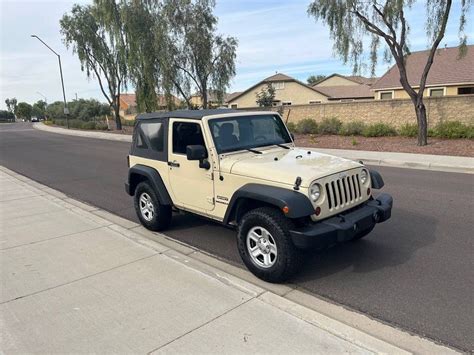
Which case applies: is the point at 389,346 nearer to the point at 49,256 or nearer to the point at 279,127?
the point at 279,127

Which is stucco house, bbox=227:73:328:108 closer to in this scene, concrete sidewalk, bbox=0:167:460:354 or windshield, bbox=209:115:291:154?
windshield, bbox=209:115:291:154

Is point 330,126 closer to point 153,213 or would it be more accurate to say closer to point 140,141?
point 140,141

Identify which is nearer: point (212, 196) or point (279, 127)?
point (212, 196)

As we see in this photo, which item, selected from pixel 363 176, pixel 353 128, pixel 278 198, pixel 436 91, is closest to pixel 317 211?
pixel 278 198

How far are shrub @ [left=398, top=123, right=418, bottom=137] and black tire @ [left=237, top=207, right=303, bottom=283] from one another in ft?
56.0

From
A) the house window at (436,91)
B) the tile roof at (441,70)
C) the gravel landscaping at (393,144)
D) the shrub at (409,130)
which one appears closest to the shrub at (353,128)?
the gravel landscaping at (393,144)

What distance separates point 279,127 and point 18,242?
4044 mm

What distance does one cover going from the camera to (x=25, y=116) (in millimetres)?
122812

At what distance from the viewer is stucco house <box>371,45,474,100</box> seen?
96.1 ft

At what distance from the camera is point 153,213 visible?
5.48 m

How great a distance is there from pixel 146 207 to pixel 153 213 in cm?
26

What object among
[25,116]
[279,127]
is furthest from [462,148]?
[25,116]

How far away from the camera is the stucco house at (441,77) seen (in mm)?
29297

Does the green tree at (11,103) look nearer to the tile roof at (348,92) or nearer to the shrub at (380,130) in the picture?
the tile roof at (348,92)
